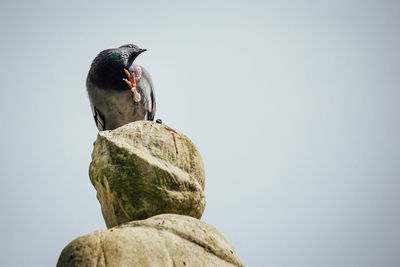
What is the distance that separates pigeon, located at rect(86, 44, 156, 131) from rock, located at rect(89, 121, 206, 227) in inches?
95.7

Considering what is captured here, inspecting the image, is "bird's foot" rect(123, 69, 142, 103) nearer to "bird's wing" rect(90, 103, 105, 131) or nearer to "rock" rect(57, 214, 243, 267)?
"bird's wing" rect(90, 103, 105, 131)

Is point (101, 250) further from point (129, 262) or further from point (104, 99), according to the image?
point (104, 99)

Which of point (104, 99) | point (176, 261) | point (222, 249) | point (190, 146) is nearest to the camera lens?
point (176, 261)

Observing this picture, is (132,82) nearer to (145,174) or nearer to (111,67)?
(111,67)

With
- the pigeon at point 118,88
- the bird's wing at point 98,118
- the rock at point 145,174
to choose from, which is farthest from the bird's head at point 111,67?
the rock at point 145,174

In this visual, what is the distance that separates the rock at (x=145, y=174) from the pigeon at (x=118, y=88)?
243cm

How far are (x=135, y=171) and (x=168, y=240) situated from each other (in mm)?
709

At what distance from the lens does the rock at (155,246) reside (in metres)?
2.11

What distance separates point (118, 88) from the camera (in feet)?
18.1

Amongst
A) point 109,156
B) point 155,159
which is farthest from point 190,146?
point 109,156

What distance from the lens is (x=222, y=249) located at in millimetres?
2543

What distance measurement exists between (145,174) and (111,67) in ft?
9.72

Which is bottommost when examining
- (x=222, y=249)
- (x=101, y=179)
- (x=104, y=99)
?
(x=222, y=249)

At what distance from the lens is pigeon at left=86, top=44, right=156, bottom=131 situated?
5.40 metres
